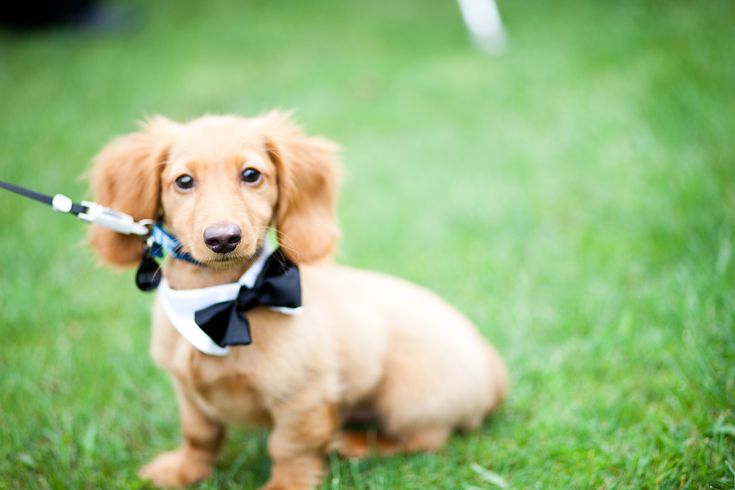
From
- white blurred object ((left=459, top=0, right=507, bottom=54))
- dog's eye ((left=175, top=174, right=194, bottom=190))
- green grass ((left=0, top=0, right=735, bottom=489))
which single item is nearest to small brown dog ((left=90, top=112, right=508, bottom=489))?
dog's eye ((left=175, top=174, right=194, bottom=190))

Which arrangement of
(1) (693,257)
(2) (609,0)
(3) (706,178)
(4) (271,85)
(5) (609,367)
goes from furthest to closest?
(2) (609,0)
(4) (271,85)
(3) (706,178)
(1) (693,257)
(5) (609,367)

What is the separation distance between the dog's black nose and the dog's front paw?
104 centimetres

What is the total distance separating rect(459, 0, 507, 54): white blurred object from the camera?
727 centimetres

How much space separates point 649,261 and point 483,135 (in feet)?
7.49

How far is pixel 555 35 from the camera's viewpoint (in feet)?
23.3

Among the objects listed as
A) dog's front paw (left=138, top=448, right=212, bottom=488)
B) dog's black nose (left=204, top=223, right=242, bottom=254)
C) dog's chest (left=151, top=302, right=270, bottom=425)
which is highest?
dog's black nose (left=204, top=223, right=242, bottom=254)

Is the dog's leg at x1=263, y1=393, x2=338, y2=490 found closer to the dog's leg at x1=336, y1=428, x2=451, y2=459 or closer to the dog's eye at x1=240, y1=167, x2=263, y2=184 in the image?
the dog's leg at x1=336, y1=428, x2=451, y2=459

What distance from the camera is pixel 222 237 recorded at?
185cm

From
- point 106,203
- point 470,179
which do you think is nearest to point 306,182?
point 106,203

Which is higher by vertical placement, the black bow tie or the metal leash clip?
the metal leash clip

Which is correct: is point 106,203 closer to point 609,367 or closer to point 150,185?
point 150,185

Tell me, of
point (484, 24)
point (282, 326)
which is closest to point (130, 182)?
point (282, 326)

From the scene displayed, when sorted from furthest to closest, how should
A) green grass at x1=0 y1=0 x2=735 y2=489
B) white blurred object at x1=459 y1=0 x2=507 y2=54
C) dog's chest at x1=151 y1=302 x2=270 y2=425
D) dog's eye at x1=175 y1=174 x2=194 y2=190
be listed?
white blurred object at x1=459 y1=0 x2=507 y2=54
green grass at x1=0 y1=0 x2=735 y2=489
dog's chest at x1=151 y1=302 x2=270 y2=425
dog's eye at x1=175 y1=174 x2=194 y2=190

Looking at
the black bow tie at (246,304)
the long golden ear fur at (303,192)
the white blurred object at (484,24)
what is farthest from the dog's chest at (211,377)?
the white blurred object at (484,24)
